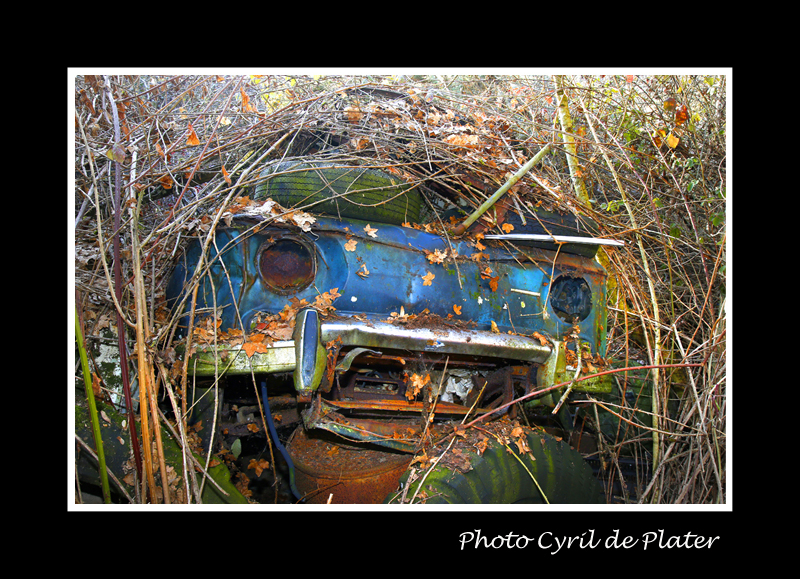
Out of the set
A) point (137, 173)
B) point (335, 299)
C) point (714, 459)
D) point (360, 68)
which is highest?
point (360, 68)

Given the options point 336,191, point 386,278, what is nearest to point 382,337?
point 386,278

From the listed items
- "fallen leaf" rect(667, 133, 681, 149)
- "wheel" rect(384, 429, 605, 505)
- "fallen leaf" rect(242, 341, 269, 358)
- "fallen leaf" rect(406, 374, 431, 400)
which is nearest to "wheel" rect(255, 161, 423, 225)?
"fallen leaf" rect(242, 341, 269, 358)

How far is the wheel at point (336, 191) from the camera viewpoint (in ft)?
8.39

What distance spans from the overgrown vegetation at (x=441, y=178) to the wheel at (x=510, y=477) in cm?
73

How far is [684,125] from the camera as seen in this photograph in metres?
4.23

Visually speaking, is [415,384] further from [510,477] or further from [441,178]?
[441,178]

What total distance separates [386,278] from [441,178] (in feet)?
2.76

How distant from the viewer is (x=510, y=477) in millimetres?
2471

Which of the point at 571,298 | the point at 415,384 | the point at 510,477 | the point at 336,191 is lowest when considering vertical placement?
the point at 510,477

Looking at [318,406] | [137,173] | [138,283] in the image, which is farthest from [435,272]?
[137,173]

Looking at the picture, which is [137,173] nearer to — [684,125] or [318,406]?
[318,406]

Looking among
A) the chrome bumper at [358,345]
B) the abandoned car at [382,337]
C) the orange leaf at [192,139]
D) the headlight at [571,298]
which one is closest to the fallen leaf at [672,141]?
the abandoned car at [382,337]

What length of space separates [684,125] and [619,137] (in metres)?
0.58
